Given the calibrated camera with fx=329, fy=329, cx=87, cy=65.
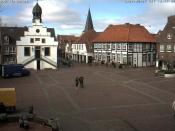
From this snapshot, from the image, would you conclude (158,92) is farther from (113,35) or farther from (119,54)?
(113,35)

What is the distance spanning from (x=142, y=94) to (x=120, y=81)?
10.6 meters

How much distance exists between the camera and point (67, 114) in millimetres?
23656

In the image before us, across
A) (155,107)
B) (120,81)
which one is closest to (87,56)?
(120,81)

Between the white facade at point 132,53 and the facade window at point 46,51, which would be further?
the white facade at point 132,53

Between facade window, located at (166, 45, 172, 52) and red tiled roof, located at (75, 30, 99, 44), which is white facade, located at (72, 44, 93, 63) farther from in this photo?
facade window, located at (166, 45, 172, 52)

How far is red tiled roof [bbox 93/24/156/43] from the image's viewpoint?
66.9 meters

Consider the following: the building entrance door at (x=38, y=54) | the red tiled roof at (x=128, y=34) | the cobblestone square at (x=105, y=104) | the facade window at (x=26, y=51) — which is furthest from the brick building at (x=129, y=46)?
the cobblestone square at (x=105, y=104)

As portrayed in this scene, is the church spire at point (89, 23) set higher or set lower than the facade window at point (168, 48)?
higher

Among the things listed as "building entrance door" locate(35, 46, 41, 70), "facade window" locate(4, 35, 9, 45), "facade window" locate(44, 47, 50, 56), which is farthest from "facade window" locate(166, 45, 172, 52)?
"facade window" locate(4, 35, 9, 45)

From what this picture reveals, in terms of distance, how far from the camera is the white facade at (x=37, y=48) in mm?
62219

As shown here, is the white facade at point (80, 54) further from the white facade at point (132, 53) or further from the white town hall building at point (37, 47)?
the white town hall building at point (37, 47)

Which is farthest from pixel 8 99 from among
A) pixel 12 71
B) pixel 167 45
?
pixel 167 45

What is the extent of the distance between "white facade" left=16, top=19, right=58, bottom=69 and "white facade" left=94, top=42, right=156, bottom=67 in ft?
43.6

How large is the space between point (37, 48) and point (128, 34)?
18.7 m
